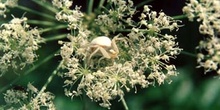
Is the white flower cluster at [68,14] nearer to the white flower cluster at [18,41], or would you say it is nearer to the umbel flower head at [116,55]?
the umbel flower head at [116,55]

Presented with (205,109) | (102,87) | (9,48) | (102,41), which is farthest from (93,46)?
(205,109)

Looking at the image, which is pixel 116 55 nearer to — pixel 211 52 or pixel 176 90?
pixel 211 52

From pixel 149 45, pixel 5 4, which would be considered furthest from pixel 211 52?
pixel 5 4

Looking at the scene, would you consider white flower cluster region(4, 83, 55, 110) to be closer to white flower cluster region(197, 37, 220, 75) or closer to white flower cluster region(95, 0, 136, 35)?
white flower cluster region(95, 0, 136, 35)

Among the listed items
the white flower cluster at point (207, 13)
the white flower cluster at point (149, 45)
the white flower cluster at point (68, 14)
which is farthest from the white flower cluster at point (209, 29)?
the white flower cluster at point (68, 14)

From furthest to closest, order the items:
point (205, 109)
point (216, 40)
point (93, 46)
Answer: point (205, 109)
point (93, 46)
point (216, 40)

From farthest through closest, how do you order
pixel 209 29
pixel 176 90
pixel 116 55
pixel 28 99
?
pixel 176 90 → pixel 28 99 → pixel 116 55 → pixel 209 29

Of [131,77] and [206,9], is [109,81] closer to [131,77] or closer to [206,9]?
[131,77]
